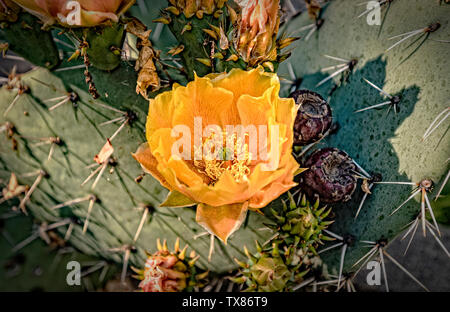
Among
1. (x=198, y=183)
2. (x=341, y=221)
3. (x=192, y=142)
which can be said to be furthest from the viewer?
(x=341, y=221)

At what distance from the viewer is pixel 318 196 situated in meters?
0.80

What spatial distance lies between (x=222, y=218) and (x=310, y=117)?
312mm

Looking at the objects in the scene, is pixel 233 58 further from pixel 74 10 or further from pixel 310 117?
pixel 74 10

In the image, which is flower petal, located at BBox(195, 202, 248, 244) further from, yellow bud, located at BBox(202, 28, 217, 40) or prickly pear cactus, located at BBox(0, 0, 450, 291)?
yellow bud, located at BBox(202, 28, 217, 40)

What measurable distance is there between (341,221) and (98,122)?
26.8 inches

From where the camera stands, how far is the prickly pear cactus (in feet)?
2.43

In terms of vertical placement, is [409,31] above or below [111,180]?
above

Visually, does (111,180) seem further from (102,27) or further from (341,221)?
(341,221)

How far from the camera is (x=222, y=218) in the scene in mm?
646

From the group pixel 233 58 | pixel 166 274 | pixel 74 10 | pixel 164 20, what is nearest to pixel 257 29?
pixel 233 58

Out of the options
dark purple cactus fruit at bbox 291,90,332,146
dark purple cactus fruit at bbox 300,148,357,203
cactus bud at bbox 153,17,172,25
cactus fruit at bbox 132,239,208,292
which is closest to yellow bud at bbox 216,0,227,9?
cactus bud at bbox 153,17,172,25
